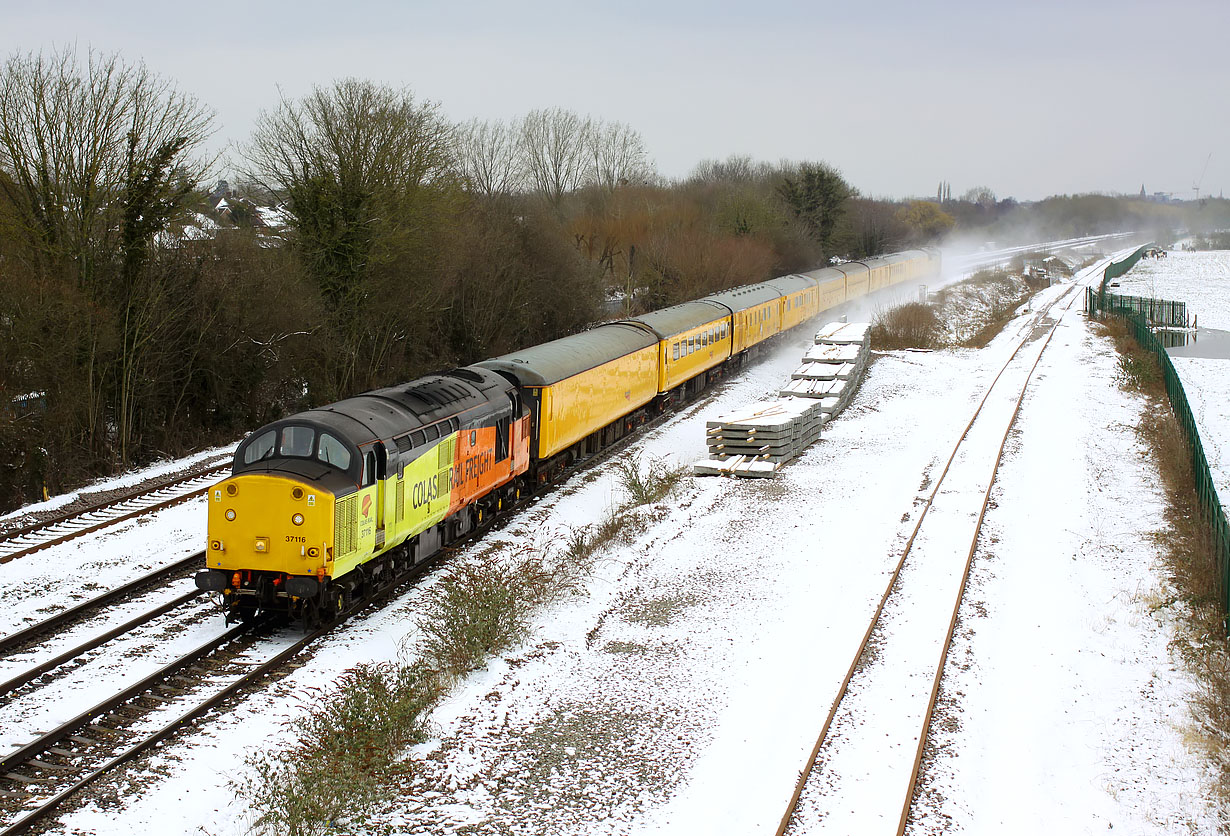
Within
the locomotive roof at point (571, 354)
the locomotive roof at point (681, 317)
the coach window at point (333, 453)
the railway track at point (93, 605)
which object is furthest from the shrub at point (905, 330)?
the coach window at point (333, 453)

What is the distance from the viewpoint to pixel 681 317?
3241cm

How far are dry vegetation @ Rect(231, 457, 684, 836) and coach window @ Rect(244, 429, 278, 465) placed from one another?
2979 millimetres

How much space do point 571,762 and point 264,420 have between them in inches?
860

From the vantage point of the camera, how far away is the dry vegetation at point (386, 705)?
30.0 ft

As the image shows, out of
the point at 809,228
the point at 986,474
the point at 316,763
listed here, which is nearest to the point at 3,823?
the point at 316,763

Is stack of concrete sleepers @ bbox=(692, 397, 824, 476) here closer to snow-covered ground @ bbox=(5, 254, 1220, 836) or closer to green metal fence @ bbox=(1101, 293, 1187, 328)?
snow-covered ground @ bbox=(5, 254, 1220, 836)

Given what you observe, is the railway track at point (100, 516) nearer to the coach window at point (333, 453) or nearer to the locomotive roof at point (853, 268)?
the coach window at point (333, 453)

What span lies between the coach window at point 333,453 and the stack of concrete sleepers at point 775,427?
11.7m

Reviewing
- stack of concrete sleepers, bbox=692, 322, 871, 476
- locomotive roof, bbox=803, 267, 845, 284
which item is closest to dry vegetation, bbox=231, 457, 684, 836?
stack of concrete sleepers, bbox=692, 322, 871, 476

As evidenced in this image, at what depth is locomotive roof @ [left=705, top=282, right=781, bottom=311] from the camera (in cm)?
3850

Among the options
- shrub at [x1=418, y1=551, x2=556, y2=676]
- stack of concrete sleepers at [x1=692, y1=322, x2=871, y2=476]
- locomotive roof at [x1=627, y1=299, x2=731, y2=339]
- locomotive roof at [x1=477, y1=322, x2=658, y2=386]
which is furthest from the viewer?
locomotive roof at [x1=627, y1=299, x2=731, y2=339]

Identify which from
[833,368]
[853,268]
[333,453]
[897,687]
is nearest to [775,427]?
[833,368]

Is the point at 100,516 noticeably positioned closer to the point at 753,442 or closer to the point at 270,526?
the point at 270,526

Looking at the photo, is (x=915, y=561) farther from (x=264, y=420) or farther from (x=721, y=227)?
(x=721, y=227)
